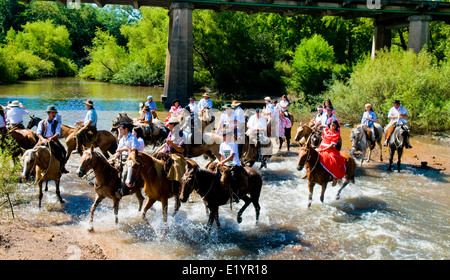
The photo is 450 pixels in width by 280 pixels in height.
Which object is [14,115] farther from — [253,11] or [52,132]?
[253,11]

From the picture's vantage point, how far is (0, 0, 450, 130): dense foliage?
24.4 m

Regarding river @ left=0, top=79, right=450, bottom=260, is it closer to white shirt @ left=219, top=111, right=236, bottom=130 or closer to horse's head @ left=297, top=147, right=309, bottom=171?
horse's head @ left=297, top=147, right=309, bottom=171

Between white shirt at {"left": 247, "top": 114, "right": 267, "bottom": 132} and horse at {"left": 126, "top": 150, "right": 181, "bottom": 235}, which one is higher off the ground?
white shirt at {"left": 247, "top": 114, "right": 267, "bottom": 132}

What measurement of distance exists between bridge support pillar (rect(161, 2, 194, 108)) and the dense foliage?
902 centimetres

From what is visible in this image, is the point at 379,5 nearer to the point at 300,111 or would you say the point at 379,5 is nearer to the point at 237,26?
the point at 300,111

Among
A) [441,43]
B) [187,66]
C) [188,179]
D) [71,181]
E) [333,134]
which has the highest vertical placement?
[441,43]

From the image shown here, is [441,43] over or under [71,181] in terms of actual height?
over

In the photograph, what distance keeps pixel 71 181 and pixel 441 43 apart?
33.2 metres

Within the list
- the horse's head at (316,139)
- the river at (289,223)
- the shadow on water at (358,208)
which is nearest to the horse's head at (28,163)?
the river at (289,223)

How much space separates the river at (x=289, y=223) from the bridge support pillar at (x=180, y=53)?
13.7m

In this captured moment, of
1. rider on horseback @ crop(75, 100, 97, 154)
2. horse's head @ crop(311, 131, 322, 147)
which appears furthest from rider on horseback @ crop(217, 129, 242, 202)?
rider on horseback @ crop(75, 100, 97, 154)

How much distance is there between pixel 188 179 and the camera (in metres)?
8.42

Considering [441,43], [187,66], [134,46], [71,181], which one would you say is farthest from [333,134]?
[134,46]

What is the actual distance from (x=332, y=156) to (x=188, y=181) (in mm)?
5000
